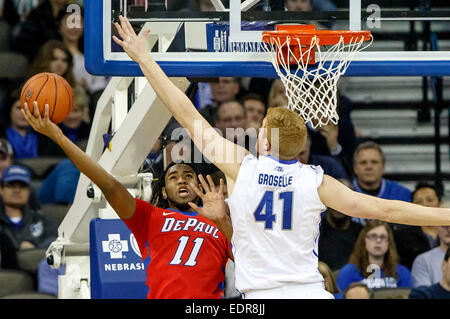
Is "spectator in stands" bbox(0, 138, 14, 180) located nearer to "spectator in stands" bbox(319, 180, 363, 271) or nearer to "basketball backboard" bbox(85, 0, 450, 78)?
"spectator in stands" bbox(319, 180, 363, 271)

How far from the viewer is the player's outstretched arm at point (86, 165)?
454 cm

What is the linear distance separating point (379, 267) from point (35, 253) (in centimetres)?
303

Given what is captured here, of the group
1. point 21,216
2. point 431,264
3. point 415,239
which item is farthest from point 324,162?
point 21,216

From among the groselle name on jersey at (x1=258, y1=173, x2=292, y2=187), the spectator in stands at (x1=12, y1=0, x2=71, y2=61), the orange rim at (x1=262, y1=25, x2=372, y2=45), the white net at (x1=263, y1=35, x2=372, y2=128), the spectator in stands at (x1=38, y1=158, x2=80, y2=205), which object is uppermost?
the spectator in stands at (x1=12, y1=0, x2=71, y2=61)

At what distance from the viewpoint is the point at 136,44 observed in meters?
4.70

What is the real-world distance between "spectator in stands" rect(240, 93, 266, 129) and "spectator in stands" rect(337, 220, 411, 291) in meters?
1.57

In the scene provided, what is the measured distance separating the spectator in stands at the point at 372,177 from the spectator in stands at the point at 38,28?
11.2ft

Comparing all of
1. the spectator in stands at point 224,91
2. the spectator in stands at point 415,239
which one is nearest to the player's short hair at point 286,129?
the spectator in stands at point 415,239

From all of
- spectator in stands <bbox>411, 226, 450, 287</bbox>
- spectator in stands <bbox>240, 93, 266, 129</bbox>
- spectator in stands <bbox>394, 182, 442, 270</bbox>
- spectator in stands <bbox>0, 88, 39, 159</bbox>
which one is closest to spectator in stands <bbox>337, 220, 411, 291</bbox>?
spectator in stands <bbox>411, 226, 450, 287</bbox>

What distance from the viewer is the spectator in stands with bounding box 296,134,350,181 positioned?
8.08m

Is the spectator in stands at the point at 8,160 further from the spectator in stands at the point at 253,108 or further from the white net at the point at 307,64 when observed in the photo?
the white net at the point at 307,64

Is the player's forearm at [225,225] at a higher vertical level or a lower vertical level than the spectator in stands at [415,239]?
higher

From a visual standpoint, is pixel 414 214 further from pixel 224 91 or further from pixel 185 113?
pixel 224 91
